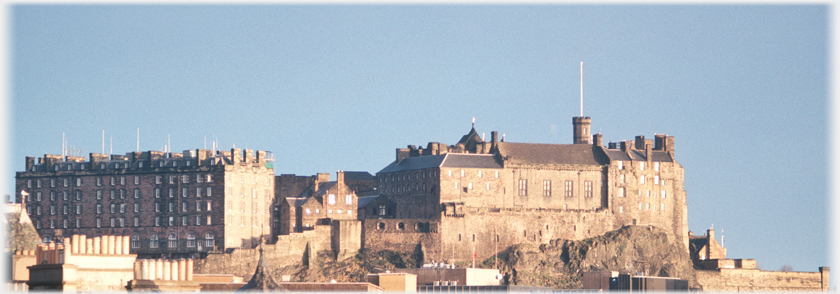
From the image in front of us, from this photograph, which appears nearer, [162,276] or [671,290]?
[162,276]

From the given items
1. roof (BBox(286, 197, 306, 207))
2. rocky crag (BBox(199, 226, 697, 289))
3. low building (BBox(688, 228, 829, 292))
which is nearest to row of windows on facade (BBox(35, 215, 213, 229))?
rocky crag (BBox(199, 226, 697, 289))

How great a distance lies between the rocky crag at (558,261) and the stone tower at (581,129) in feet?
38.2

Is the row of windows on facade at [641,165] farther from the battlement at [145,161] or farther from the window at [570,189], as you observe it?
the battlement at [145,161]

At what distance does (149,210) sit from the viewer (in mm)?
141000

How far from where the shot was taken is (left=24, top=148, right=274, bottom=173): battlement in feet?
461

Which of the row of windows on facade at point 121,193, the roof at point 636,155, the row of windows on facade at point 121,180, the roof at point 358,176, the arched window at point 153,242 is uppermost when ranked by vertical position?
the roof at point 636,155

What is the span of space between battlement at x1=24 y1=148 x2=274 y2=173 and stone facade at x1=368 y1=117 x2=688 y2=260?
1188 centimetres

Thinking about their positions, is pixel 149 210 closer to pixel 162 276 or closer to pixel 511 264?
pixel 511 264

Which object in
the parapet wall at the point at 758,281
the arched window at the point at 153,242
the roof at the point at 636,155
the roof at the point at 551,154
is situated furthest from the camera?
the parapet wall at the point at 758,281

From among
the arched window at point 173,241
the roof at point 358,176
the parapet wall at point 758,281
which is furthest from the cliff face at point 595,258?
the arched window at point 173,241

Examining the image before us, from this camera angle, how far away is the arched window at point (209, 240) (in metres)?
138

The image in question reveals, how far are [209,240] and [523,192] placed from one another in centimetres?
2788

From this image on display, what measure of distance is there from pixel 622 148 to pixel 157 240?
142 ft

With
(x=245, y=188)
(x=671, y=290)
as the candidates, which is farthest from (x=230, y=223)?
(x=671, y=290)
